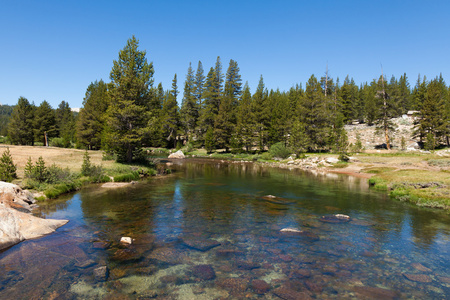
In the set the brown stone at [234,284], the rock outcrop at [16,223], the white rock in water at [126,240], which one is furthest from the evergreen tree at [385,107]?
the rock outcrop at [16,223]

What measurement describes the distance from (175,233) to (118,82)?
2435cm

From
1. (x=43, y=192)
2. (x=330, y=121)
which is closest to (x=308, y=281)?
(x=43, y=192)

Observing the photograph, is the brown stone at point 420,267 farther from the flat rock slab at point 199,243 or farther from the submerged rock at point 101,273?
the submerged rock at point 101,273

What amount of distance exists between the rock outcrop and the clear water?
46 centimetres

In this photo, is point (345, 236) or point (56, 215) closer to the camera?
point (345, 236)

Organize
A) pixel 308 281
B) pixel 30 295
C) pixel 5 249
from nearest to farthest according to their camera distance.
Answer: pixel 30 295
pixel 308 281
pixel 5 249

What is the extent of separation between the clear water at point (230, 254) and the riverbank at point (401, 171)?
2730 millimetres

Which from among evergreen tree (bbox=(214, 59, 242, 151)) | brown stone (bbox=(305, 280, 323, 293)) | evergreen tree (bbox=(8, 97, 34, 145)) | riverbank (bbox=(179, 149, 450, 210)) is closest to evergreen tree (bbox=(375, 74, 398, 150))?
riverbank (bbox=(179, 149, 450, 210))

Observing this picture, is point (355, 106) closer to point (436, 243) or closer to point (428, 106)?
point (428, 106)

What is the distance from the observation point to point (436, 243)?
34.1 ft

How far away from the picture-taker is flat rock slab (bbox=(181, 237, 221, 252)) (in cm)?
972

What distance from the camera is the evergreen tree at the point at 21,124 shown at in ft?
184

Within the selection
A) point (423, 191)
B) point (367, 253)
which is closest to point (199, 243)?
point (367, 253)

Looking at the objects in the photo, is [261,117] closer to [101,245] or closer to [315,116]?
[315,116]
